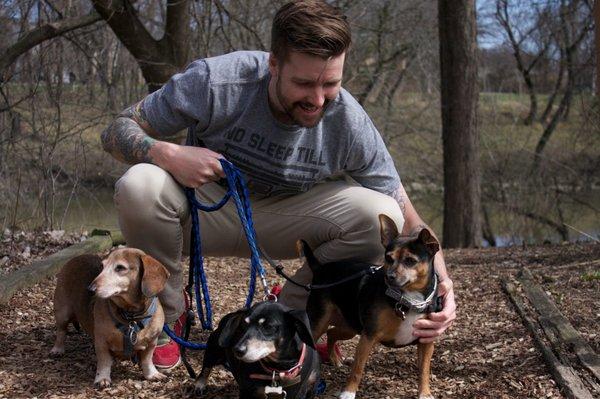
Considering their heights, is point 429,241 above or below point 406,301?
above

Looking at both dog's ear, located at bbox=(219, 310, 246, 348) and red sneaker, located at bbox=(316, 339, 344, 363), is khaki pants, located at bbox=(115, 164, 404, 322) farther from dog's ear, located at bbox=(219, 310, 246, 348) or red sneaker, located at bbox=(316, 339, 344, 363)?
dog's ear, located at bbox=(219, 310, 246, 348)

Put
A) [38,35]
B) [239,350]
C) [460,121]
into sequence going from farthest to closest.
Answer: [460,121] → [38,35] → [239,350]

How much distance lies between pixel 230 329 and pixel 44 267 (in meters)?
2.62

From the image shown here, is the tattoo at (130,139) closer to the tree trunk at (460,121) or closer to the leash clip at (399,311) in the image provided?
the leash clip at (399,311)

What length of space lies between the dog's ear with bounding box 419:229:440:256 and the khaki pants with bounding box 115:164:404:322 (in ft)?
1.40

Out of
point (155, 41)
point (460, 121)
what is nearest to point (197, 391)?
point (155, 41)

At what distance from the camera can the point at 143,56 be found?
328 inches

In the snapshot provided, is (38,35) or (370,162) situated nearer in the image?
(370,162)

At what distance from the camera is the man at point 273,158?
3.20 metres

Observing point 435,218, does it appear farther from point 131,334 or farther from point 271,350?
point 271,350

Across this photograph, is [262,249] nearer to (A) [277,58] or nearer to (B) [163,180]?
(B) [163,180]

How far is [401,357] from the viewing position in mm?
3812

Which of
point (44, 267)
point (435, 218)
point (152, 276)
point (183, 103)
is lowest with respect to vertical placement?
point (435, 218)

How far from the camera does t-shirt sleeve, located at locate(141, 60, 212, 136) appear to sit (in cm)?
344
